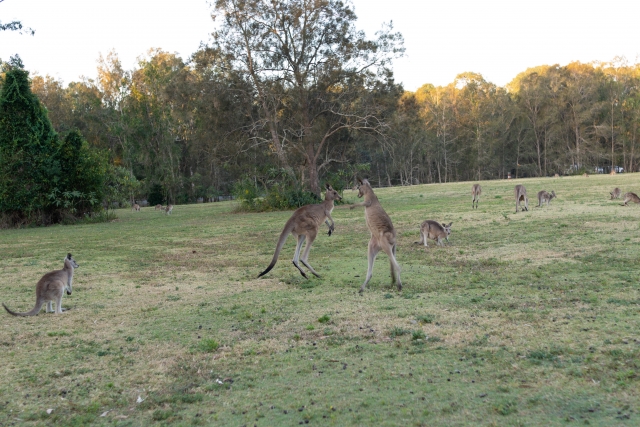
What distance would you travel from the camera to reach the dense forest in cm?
2838

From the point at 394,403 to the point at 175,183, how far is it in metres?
48.0

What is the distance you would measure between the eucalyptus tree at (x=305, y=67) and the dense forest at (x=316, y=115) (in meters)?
0.06

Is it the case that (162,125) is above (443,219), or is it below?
above

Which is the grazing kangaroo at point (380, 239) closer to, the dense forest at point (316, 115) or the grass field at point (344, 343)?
the grass field at point (344, 343)

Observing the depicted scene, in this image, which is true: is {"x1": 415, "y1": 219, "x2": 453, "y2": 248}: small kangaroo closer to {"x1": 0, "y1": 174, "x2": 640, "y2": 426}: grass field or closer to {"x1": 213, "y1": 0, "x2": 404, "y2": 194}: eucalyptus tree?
{"x1": 0, "y1": 174, "x2": 640, "y2": 426}: grass field

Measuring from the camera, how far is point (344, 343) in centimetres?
546

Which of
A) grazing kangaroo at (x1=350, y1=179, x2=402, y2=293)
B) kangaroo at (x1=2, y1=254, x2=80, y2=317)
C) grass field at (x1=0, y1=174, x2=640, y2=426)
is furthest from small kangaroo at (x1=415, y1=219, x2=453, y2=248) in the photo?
kangaroo at (x1=2, y1=254, x2=80, y2=317)

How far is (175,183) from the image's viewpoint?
163 feet

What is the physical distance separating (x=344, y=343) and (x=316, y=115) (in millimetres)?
25021

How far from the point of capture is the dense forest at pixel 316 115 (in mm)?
28375

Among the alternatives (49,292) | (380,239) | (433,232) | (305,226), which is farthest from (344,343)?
(433,232)

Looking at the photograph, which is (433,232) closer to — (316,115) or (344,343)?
(344,343)

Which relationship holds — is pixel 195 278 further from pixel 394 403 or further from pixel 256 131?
pixel 256 131

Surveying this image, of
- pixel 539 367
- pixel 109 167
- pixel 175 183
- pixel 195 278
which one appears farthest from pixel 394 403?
pixel 175 183
